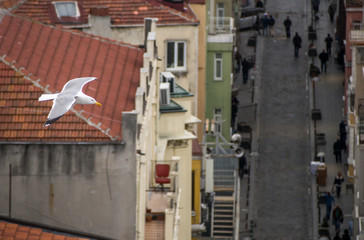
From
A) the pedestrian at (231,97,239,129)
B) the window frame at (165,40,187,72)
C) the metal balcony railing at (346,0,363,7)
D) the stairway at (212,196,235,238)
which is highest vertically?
the metal balcony railing at (346,0,363,7)

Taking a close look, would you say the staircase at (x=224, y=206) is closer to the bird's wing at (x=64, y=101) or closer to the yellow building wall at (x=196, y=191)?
the yellow building wall at (x=196, y=191)

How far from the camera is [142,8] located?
6994 centimetres

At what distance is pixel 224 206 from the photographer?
75.4 metres

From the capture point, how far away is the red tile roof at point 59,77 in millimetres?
45750

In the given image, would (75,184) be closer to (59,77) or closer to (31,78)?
(31,78)

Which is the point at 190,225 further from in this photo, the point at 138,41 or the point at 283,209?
the point at 283,209

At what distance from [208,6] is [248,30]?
81.2 feet

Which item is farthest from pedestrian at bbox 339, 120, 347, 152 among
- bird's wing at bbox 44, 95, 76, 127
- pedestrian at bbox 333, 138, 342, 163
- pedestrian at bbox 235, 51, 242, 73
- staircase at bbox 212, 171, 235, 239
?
bird's wing at bbox 44, 95, 76, 127

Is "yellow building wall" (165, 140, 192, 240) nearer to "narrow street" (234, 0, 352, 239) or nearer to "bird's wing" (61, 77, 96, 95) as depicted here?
"narrow street" (234, 0, 352, 239)

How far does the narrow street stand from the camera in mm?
79688

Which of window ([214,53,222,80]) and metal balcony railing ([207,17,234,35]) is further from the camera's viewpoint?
window ([214,53,222,80])

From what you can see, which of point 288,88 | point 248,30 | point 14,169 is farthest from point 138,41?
point 248,30

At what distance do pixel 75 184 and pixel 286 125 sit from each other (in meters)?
50.5

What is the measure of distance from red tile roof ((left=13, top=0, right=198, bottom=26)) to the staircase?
9.53 metres
